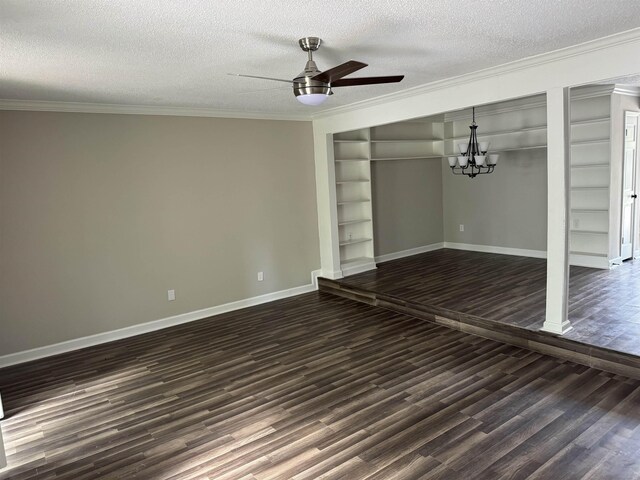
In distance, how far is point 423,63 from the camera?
378 centimetres

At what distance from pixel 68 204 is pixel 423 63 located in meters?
3.80

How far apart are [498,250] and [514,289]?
7.83ft

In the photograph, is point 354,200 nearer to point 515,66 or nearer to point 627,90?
point 515,66

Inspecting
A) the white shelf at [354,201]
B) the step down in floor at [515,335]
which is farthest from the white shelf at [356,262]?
the white shelf at [354,201]

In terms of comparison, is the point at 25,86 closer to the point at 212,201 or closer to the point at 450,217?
the point at 212,201

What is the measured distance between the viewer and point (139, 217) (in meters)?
5.21

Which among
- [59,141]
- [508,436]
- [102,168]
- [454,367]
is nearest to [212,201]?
[102,168]

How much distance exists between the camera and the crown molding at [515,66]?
10.8 ft

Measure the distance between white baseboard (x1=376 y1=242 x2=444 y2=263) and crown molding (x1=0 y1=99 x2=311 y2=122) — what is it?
279 centimetres

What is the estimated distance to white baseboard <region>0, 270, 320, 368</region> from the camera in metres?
4.59

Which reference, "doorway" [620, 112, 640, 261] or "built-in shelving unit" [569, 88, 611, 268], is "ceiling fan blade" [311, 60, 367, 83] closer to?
"built-in shelving unit" [569, 88, 611, 268]

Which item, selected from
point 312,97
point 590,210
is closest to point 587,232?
point 590,210

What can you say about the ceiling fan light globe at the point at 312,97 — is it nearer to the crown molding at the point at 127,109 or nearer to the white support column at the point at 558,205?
the white support column at the point at 558,205

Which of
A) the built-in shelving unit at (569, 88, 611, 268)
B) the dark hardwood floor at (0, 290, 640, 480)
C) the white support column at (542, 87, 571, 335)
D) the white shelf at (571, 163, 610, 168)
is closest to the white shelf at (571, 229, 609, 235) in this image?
the built-in shelving unit at (569, 88, 611, 268)
